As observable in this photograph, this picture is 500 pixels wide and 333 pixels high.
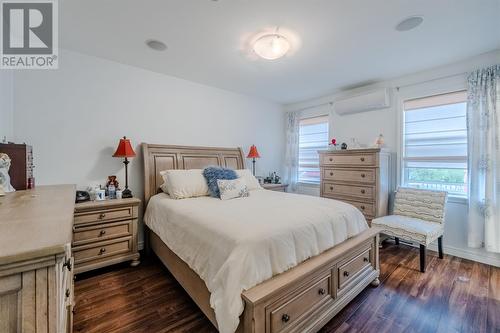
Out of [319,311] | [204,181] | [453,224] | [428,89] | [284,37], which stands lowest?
[319,311]

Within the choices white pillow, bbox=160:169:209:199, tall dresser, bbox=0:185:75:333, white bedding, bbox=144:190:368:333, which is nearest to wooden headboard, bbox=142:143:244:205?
white pillow, bbox=160:169:209:199

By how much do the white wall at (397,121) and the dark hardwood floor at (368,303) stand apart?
33cm

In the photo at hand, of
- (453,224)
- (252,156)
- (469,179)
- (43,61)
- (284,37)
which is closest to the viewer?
(284,37)

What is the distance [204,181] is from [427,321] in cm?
251

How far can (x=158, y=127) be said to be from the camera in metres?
3.23

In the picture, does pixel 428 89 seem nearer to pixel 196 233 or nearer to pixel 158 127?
pixel 196 233

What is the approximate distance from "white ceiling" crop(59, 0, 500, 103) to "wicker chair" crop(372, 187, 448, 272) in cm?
175

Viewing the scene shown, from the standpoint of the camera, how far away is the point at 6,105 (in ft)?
7.05

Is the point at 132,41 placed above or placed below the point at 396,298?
above

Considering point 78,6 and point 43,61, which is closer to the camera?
point 78,6

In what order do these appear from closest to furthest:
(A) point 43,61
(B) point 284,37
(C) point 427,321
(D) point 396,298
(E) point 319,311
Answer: (E) point 319,311
(C) point 427,321
(D) point 396,298
(B) point 284,37
(A) point 43,61

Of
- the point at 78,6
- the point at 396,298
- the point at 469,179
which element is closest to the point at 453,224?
the point at 469,179

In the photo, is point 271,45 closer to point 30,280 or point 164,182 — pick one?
point 164,182

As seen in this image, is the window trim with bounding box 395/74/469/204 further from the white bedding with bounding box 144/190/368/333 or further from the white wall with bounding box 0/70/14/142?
the white wall with bounding box 0/70/14/142
